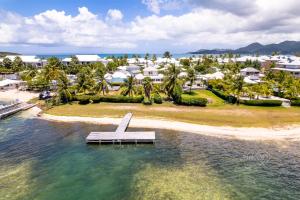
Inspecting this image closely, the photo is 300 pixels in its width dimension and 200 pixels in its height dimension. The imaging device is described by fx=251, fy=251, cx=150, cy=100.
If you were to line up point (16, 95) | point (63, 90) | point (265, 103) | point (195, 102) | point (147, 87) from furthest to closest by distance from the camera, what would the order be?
point (16, 95) < point (147, 87) < point (63, 90) < point (195, 102) < point (265, 103)

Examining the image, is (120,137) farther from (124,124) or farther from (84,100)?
(84,100)

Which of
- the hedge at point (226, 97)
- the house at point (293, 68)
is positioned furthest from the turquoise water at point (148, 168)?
the house at point (293, 68)

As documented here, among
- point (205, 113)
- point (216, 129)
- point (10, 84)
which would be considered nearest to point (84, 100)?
point (205, 113)

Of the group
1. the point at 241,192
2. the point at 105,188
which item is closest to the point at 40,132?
the point at 105,188

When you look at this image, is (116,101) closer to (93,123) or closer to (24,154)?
(93,123)

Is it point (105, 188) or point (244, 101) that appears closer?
point (105, 188)

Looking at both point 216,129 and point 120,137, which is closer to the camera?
point 120,137
